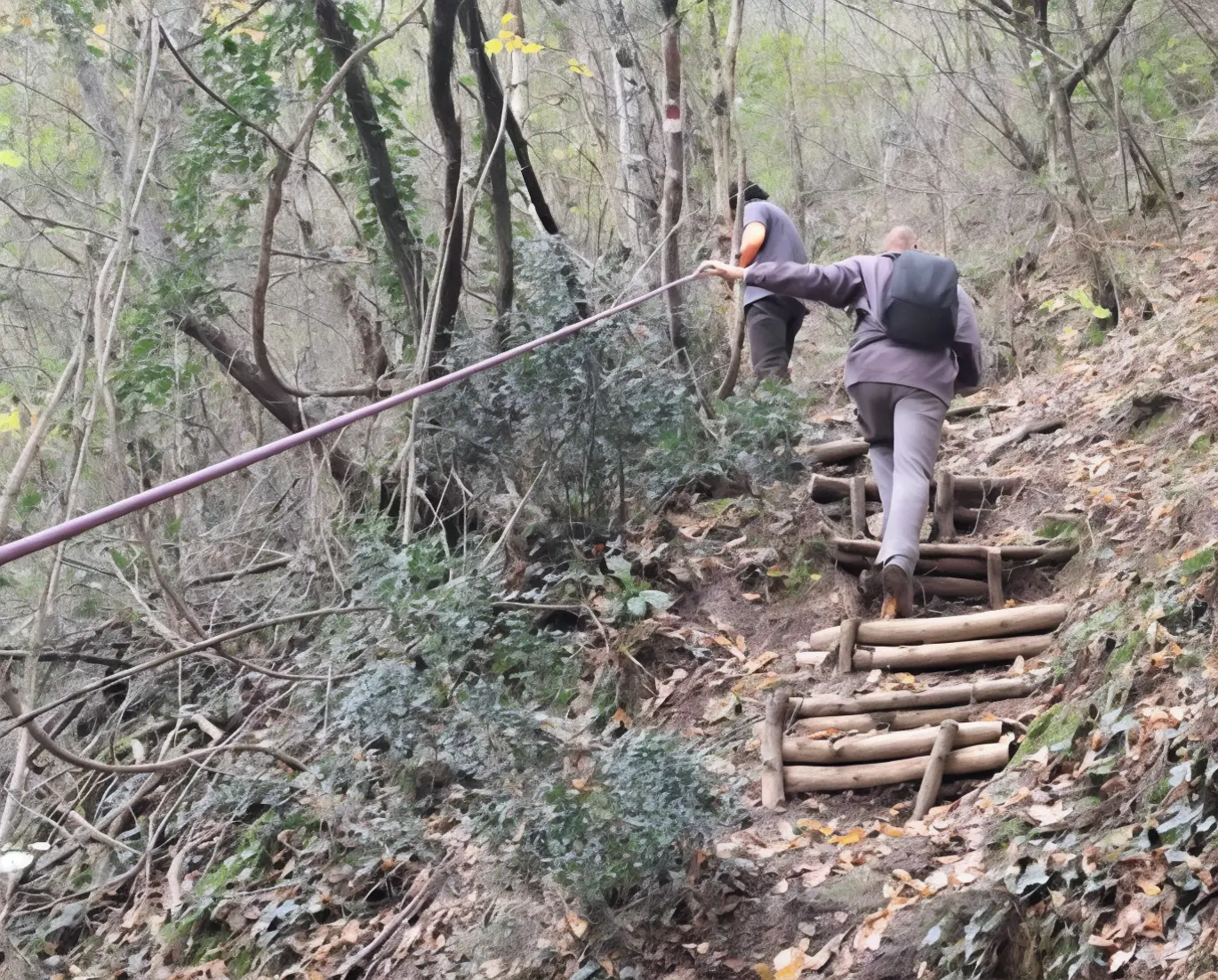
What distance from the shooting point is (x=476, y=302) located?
29.8ft

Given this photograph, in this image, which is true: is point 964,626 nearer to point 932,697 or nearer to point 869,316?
point 932,697

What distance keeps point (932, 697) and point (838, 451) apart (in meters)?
2.97

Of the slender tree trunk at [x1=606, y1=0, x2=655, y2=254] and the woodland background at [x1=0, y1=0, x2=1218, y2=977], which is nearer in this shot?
the woodland background at [x1=0, y1=0, x2=1218, y2=977]

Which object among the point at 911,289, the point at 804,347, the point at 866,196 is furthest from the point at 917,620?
the point at 866,196

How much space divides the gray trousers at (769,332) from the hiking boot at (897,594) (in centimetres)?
290

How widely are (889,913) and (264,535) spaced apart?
21.5 ft

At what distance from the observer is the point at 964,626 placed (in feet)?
17.6

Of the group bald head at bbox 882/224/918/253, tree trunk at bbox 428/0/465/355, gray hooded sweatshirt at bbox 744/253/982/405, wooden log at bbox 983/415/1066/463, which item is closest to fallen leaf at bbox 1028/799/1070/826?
gray hooded sweatshirt at bbox 744/253/982/405

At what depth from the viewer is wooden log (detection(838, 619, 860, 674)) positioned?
550cm

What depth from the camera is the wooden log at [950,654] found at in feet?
A: 17.2

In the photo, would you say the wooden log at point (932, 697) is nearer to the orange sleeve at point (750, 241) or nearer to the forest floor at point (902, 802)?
the forest floor at point (902, 802)

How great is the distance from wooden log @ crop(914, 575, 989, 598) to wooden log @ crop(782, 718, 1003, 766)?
1.30 metres

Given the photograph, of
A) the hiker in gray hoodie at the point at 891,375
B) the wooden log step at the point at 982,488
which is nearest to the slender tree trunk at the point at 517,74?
the hiker in gray hoodie at the point at 891,375

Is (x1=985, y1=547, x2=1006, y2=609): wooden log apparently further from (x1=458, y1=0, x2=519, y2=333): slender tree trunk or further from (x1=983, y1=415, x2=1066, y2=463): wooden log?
(x1=458, y1=0, x2=519, y2=333): slender tree trunk
